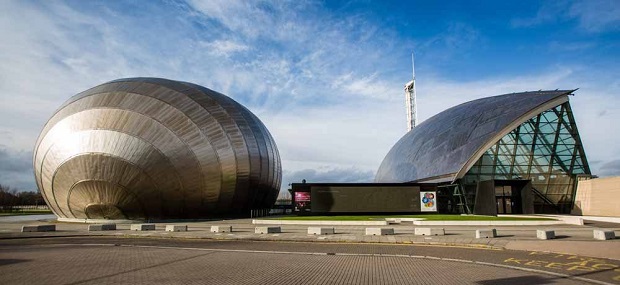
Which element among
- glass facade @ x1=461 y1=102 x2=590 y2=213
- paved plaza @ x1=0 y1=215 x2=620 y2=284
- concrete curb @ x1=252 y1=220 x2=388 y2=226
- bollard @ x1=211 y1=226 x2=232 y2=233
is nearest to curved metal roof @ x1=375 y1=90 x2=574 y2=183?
glass facade @ x1=461 y1=102 x2=590 y2=213

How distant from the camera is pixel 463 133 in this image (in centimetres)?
5253

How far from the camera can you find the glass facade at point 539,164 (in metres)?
47.6

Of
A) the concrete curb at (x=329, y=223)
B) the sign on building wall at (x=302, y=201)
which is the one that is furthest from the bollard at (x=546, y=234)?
the sign on building wall at (x=302, y=201)

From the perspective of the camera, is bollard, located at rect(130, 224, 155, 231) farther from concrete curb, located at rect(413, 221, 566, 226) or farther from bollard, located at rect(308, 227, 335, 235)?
concrete curb, located at rect(413, 221, 566, 226)

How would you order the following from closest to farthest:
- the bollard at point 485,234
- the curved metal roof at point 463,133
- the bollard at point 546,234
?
the bollard at point 546,234, the bollard at point 485,234, the curved metal roof at point 463,133

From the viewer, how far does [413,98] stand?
452 ft

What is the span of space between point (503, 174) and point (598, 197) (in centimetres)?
907

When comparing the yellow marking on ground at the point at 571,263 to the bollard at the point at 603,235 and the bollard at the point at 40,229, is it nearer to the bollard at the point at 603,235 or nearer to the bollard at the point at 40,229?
the bollard at the point at 603,235

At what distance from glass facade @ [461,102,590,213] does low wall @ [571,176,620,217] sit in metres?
1.26

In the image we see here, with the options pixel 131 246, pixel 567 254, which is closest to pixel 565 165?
pixel 567 254

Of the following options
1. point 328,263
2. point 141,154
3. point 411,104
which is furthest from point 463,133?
point 411,104

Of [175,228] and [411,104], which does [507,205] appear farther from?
[411,104]

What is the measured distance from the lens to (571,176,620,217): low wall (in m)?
40.1

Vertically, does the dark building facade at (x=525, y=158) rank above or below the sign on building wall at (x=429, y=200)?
above
